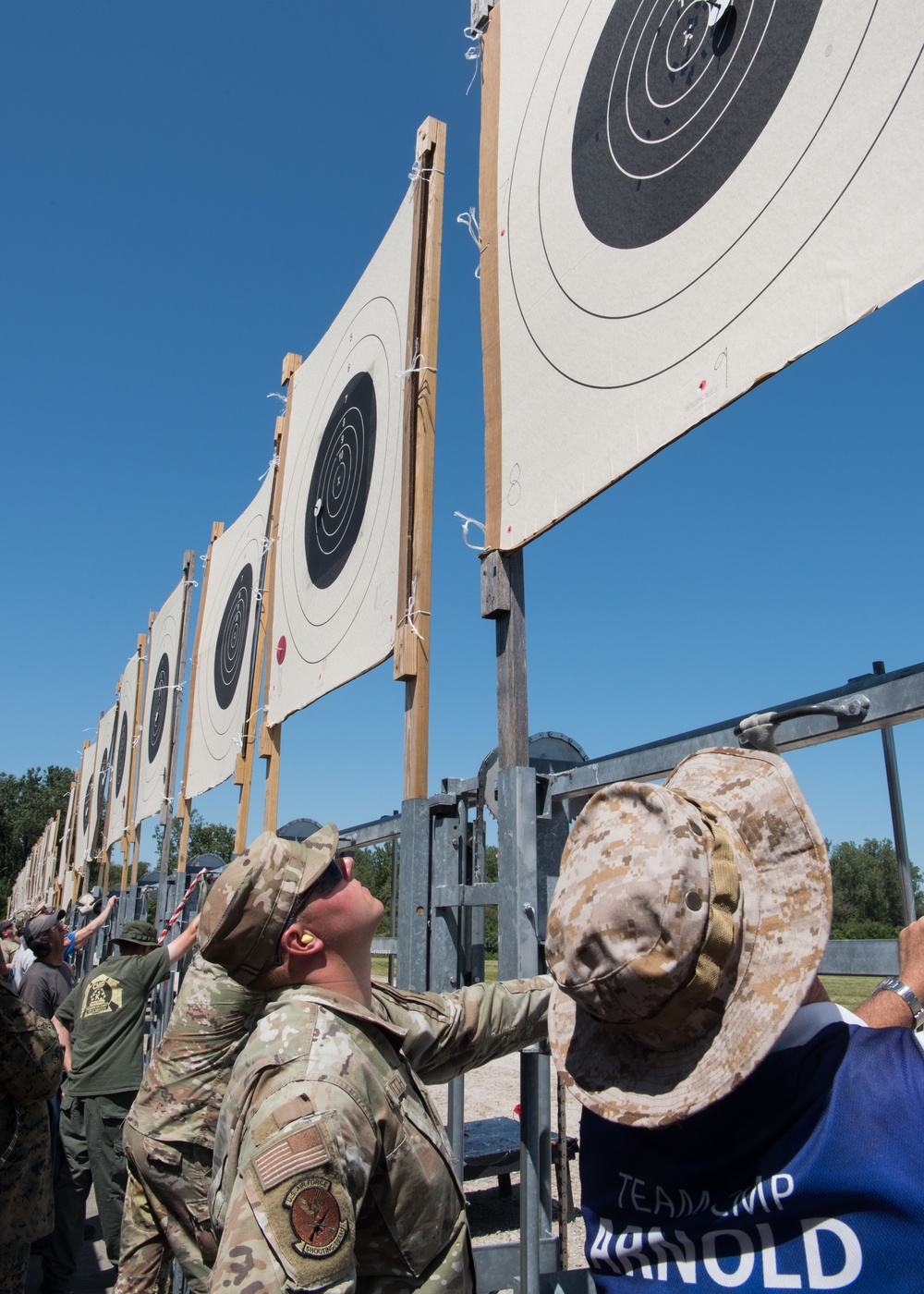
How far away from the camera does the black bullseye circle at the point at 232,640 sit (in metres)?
5.45

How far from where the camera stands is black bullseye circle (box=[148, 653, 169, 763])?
8.20m

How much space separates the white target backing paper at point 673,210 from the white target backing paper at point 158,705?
5446 mm

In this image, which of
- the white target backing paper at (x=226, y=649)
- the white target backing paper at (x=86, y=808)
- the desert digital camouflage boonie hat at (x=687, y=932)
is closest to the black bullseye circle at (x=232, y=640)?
the white target backing paper at (x=226, y=649)

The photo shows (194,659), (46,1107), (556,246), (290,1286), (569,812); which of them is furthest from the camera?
(194,659)

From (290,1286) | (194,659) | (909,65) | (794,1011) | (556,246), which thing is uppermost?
(194,659)

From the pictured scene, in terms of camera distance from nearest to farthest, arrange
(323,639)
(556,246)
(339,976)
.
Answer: (339,976) < (556,246) < (323,639)

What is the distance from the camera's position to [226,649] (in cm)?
586

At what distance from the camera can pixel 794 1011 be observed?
842 millimetres

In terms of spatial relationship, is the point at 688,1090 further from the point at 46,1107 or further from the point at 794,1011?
the point at 46,1107

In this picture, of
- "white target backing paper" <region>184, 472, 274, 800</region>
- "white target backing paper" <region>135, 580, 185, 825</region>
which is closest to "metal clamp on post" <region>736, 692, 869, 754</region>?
"white target backing paper" <region>184, 472, 274, 800</region>

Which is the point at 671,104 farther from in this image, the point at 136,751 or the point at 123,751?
the point at 123,751

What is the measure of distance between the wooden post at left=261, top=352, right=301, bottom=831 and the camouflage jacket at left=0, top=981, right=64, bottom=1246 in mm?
1184

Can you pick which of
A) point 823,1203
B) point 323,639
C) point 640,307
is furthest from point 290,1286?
point 323,639

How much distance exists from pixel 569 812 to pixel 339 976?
59 centimetres
